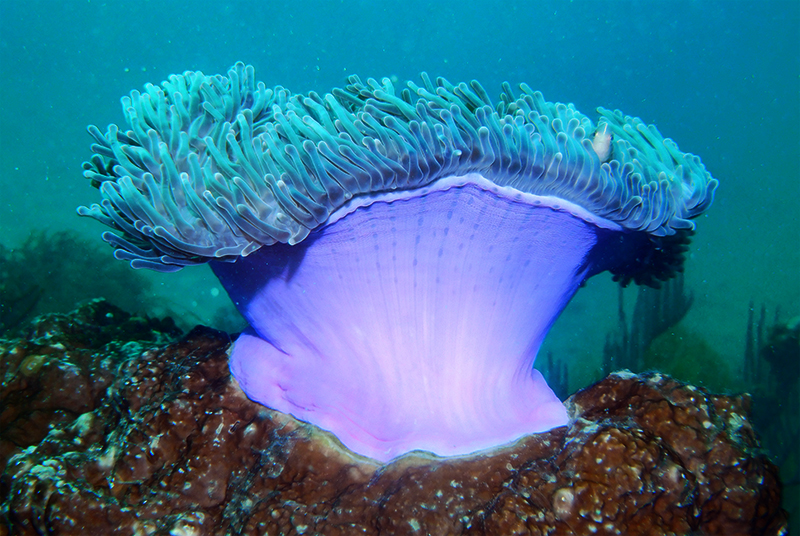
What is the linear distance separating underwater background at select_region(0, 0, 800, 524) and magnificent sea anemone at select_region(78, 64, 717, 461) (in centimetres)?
638

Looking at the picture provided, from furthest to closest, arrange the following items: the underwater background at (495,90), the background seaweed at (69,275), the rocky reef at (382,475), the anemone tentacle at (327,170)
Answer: the underwater background at (495,90) → the background seaweed at (69,275) → the rocky reef at (382,475) → the anemone tentacle at (327,170)

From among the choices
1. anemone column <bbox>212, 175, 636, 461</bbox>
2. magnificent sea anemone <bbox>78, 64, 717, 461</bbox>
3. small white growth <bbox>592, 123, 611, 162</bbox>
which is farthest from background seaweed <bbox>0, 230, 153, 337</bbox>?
small white growth <bbox>592, 123, 611, 162</bbox>

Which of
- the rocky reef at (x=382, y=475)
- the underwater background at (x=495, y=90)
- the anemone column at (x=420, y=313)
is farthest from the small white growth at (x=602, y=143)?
the underwater background at (x=495, y=90)

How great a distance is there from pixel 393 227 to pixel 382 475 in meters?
1.09

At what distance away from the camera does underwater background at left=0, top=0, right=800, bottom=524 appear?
33.8 ft

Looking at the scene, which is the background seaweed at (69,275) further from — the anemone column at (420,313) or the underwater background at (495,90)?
the anemone column at (420,313)

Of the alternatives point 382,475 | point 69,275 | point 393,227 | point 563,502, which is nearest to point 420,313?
point 393,227

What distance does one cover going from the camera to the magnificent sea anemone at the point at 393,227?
162cm

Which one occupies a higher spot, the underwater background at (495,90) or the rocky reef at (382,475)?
the underwater background at (495,90)

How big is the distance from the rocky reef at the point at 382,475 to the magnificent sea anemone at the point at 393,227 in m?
0.13

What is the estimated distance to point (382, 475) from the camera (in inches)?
75.4

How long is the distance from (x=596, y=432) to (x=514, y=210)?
101cm

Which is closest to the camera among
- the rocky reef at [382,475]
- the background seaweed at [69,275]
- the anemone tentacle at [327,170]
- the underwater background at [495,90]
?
the anemone tentacle at [327,170]

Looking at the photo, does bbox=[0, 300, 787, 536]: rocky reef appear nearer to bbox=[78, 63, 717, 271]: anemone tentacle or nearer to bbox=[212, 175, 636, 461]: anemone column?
bbox=[212, 175, 636, 461]: anemone column
